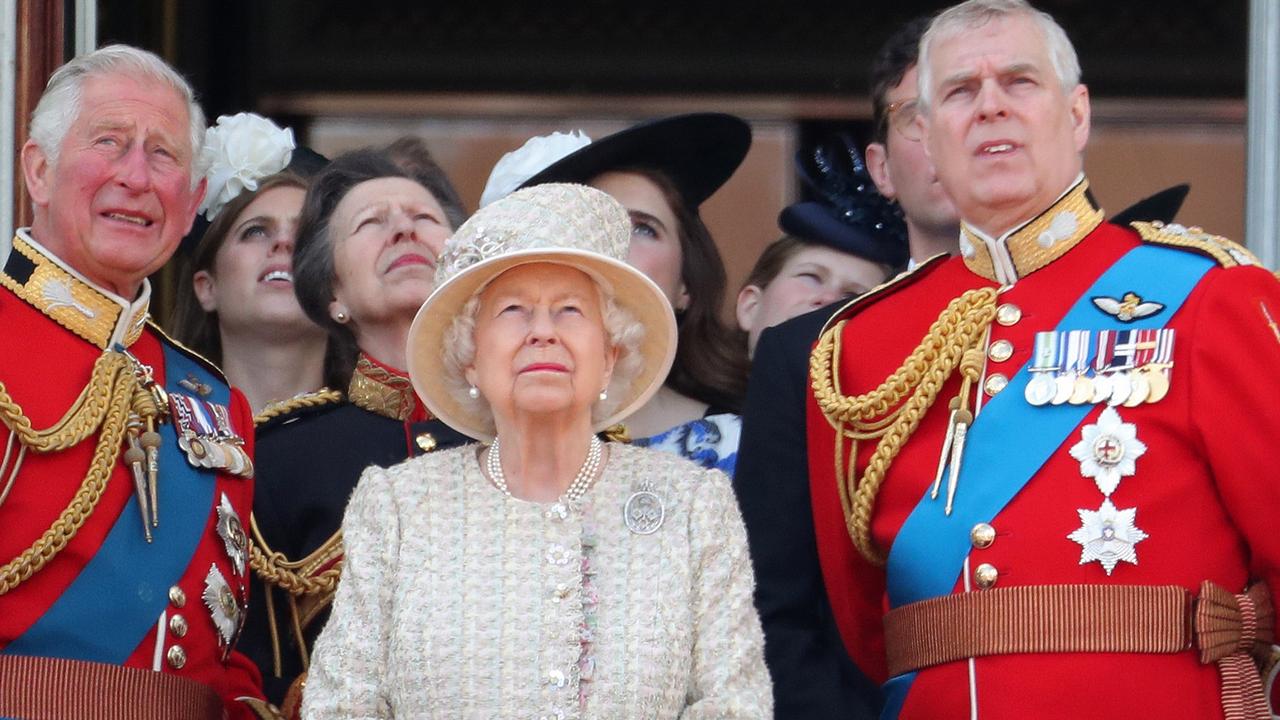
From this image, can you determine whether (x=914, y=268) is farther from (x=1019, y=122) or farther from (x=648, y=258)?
(x=648, y=258)

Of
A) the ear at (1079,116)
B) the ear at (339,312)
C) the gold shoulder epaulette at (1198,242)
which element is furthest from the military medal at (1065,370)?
the ear at (339,312)

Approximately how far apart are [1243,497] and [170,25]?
11.8ft

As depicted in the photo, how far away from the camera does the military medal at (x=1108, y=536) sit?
351 cm

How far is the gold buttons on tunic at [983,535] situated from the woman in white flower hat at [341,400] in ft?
3.64

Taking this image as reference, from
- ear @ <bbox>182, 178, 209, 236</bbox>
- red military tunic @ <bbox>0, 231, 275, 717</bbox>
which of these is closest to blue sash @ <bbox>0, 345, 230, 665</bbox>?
red military tunic @ <bbox>0, 231, 275, 717</bbox>

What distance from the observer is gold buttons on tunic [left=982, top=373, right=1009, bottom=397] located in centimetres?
366

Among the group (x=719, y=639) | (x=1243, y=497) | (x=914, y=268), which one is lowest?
(x=719, y=639)

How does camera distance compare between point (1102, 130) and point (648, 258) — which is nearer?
point (648, 258)

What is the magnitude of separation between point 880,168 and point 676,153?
1.66 ft

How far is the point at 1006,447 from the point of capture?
142 inches

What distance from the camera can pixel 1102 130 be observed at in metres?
6.67

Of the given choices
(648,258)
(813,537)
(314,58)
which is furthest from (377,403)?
(314,58)

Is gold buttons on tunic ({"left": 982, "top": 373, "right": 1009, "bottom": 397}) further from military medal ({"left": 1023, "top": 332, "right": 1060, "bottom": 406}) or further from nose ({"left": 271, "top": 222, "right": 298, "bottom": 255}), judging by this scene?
nose ({"left": 271, "top": 222, "right": 298, "bottom": 255})

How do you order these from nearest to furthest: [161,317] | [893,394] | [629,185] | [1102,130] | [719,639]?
[719,639], [893,394], [629,185], [161,317], [1102,130]
